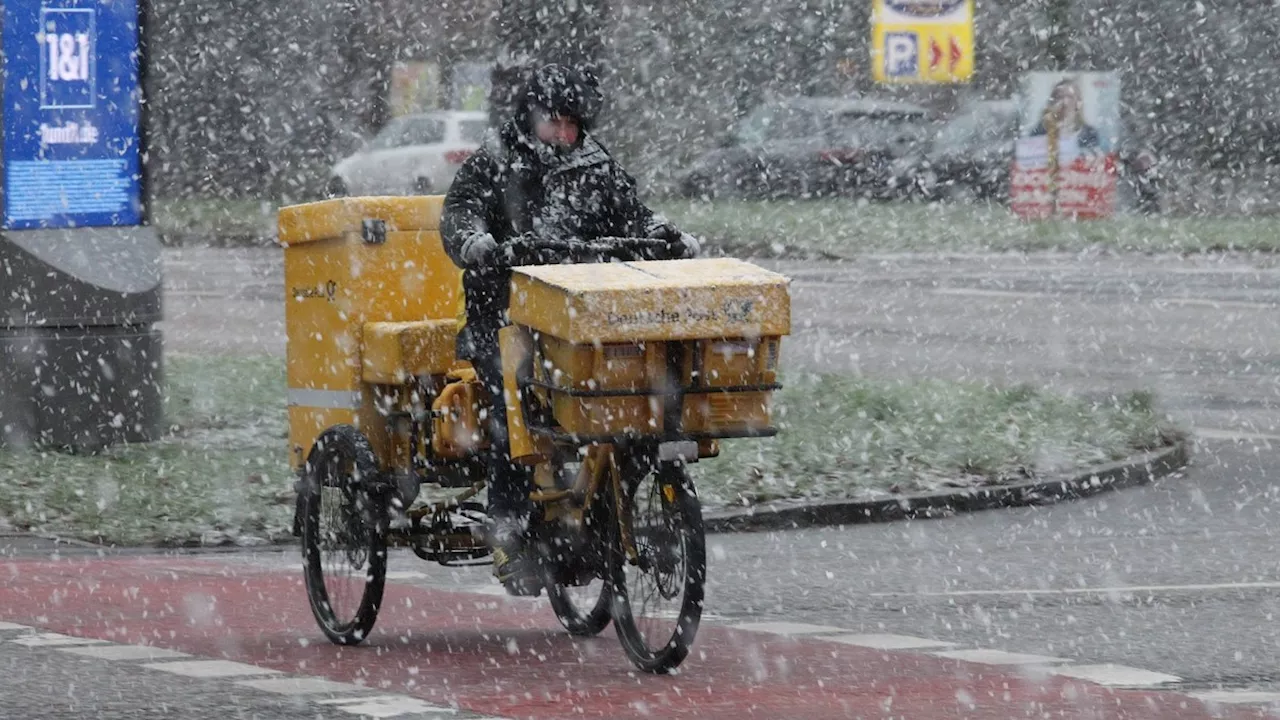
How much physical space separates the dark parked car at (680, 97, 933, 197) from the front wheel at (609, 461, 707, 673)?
102ft

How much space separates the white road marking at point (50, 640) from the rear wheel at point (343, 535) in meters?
0.76

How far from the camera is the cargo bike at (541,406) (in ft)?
26.7

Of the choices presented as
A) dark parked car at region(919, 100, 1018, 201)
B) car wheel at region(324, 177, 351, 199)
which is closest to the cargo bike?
dark parked car at region(919, 100, 1018, 201)

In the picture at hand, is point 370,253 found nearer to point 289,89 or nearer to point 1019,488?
point 1019,488

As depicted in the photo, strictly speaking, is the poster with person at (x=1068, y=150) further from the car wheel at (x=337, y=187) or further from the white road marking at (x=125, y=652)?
the white road marking at (x=125, y=652)

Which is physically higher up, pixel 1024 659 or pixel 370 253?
pixel 370 253

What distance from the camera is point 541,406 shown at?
8.58m

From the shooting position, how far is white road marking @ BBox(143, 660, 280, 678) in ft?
27.9

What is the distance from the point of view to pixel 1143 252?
30.3 meters

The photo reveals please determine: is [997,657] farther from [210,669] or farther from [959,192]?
[959,192]

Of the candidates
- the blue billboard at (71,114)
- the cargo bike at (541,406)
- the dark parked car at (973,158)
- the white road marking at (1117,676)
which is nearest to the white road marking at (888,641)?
the white road marking at (1117,676)

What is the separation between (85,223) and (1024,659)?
777 cm

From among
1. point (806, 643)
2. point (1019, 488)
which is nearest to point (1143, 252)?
point (1019, 488)

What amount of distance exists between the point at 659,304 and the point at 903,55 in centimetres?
2769
